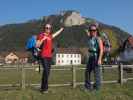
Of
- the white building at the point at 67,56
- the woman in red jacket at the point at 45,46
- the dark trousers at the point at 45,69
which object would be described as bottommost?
the dark trousers at the point at 45,69

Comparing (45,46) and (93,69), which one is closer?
(45,46)

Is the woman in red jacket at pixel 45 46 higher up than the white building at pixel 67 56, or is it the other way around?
the white building at pixel 67 56

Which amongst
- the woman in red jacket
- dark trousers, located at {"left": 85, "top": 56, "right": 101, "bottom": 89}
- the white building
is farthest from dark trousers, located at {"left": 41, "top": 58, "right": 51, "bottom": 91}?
the white building

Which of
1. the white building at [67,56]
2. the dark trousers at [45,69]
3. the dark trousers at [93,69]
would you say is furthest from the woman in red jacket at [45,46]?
the white building at [67,56]

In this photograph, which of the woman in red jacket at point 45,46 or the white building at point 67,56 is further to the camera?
the white building at point 67,56

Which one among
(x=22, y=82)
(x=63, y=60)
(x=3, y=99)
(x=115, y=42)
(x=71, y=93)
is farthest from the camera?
(x=63, y=60)

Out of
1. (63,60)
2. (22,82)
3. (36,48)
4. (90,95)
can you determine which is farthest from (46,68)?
(63,60)

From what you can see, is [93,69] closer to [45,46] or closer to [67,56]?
[45,46]

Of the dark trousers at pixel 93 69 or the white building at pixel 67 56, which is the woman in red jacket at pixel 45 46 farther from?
the white building at pixel 67 56

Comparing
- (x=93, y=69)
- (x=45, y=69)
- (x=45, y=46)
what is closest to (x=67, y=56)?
(x=93, y=69)

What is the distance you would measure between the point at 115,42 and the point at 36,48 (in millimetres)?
68590

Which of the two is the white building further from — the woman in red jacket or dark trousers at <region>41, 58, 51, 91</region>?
the woman in red jacket

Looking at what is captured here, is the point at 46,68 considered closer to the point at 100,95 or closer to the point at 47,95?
the point at 47,95

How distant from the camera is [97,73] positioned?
15.0m
